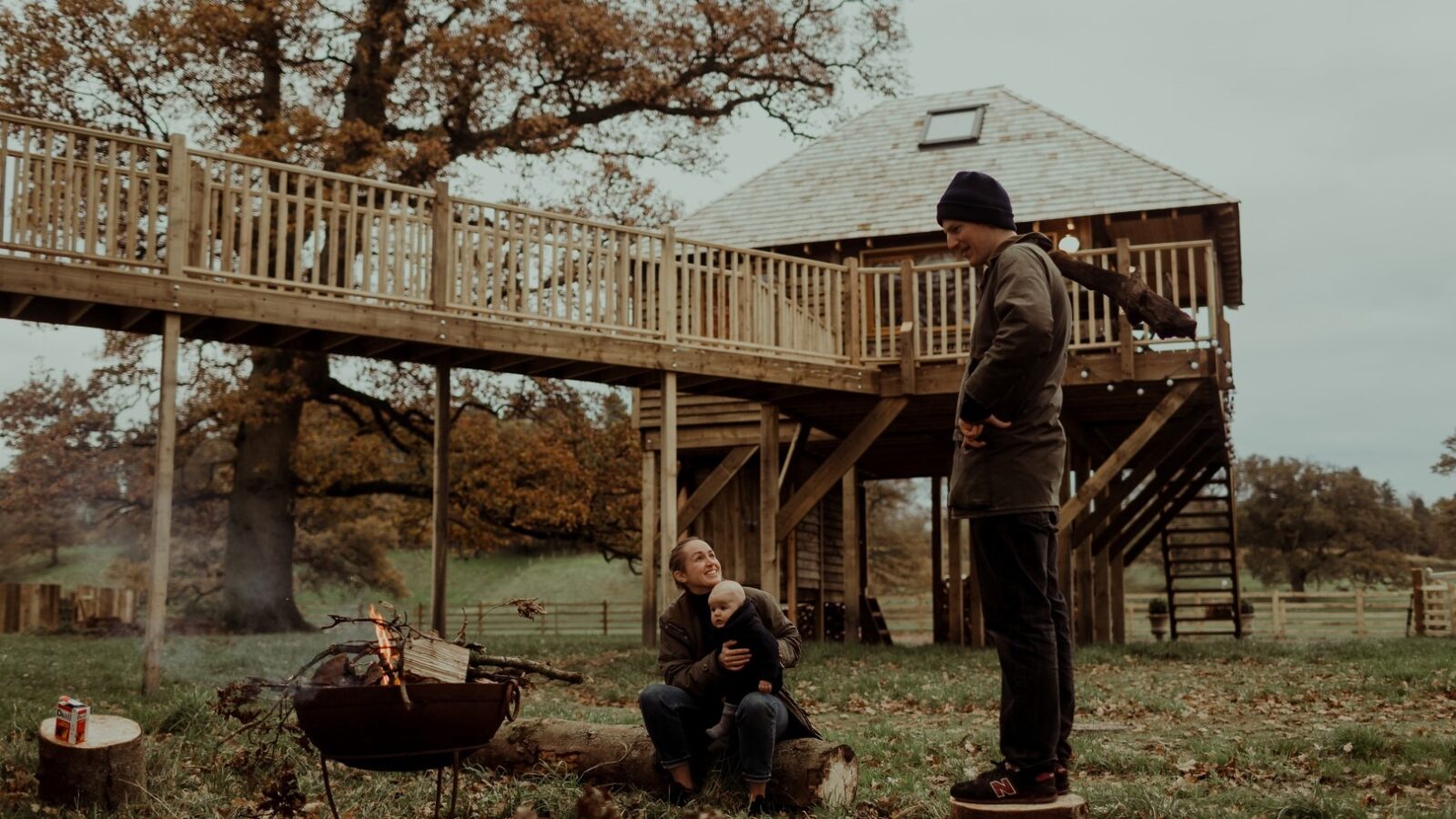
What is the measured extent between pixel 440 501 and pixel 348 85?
11.9 m

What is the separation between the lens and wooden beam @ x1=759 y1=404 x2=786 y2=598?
13695 millimetres

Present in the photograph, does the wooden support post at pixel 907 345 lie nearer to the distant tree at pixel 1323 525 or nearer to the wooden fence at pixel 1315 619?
the wooden fence at pixel 1315 619

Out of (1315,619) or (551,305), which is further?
(1315,619)

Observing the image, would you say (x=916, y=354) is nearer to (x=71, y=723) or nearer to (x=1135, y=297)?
(x=1135, y=297)

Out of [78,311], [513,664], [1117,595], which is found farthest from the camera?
[1117,595]

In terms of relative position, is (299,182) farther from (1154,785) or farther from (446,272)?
(1154,785)

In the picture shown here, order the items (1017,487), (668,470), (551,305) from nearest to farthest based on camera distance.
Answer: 1. (1017,487)
2. (551,305)
3. (668,470)

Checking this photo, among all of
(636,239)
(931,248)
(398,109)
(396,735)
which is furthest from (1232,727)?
(398,109)

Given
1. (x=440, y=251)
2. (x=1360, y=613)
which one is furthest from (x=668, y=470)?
(x=1360, y=613)

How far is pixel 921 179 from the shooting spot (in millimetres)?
19203

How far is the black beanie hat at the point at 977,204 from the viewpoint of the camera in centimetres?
440

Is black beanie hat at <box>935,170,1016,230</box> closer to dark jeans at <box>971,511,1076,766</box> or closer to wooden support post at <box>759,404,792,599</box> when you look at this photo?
dark jeans at <box>971,511,1076,766</box>

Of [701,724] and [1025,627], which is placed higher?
[1025,627]

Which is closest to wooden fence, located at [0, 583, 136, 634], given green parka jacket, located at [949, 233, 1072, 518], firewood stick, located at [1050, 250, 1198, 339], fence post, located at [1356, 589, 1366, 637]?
firewood stick, located at [1050, 250, 1198, 339]
